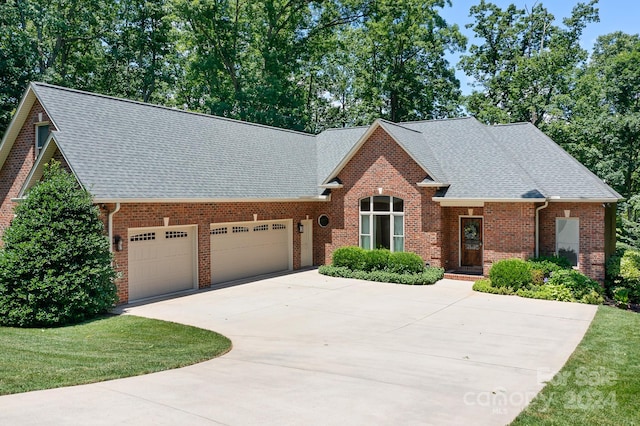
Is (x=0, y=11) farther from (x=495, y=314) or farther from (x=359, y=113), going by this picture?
(x=495, y=314)

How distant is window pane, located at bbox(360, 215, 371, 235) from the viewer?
21328 mm

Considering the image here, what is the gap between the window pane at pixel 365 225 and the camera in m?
21.3

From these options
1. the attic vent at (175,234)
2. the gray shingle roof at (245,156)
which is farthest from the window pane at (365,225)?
the attic vent at (175,234)

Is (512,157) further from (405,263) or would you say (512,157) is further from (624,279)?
→ (405,263)

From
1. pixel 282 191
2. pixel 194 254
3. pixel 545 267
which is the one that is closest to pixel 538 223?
pixel 545 267

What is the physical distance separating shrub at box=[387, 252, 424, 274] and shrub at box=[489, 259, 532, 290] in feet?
9.11

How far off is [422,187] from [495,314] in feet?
24.5

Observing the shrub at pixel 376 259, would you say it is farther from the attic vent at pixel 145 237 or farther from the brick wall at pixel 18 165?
the brick wall at pixel 18 165

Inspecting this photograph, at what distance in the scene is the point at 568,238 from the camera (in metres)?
18.5

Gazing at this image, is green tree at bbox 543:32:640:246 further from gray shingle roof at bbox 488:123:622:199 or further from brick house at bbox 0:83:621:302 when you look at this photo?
brick house at bbox 0:83:621:302

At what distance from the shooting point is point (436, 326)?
12.1 metres

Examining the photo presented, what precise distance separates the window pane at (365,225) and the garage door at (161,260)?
758 cm

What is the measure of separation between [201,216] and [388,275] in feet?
23.9

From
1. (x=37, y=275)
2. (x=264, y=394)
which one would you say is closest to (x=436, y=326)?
(x=264, y=394)
